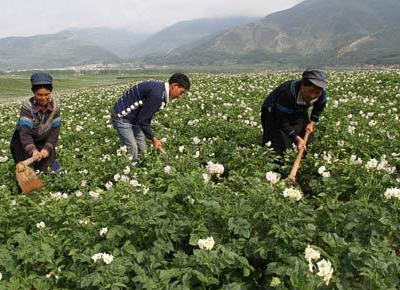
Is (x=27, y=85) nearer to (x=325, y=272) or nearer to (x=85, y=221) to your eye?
(x=85, y=221)

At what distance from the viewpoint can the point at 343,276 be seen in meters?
3.46

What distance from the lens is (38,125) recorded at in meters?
7.15

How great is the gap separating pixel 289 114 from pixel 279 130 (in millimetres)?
351

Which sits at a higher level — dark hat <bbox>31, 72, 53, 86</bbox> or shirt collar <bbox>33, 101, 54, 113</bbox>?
dark hat <bbox>31, 72, 53, 86</bbox>

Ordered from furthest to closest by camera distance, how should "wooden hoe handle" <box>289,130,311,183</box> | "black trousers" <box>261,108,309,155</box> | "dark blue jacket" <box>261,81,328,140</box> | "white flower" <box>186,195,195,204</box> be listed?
1. "black trousers" <box>261,108,309,155</box>
2. "dark blue jacket" <box>261,81,328,140</box>
3. "wooden hoe handle" <box>289,130,311,183</box>
4. "white flower" <box>186,195,195,204</box>

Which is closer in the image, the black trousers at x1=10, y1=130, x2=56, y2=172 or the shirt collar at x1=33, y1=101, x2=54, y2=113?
the shirt collar at x1=33, y1=101, x2=54, y2=113

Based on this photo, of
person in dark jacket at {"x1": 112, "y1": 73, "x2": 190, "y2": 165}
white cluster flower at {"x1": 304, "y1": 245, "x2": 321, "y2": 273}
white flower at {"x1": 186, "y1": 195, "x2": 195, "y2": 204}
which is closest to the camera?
white cluster flower at {"x1": 304, "y1": 245, "x2": 321, "y2": 273}

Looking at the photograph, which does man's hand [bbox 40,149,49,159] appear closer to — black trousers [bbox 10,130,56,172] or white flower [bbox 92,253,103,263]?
black trousers [bbox 10,130,56,172]

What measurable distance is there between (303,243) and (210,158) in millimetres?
4370

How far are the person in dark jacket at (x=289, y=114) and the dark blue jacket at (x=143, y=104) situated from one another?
191 centimetres

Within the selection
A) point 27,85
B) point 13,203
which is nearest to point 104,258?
point 13,203

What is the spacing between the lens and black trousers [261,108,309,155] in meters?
7.48

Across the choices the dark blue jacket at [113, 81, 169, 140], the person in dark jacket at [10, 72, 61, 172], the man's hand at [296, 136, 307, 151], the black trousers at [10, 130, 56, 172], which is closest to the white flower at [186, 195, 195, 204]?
the dark blue jacket at [113, 81, 169, 140]

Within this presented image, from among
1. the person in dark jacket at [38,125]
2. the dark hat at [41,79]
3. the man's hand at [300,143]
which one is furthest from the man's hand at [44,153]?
the man's hand at [300,143]
